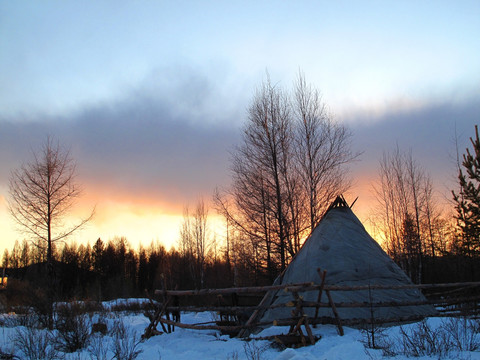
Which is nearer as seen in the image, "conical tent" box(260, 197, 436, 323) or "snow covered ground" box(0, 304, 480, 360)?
"snow covered ground" box(0, 304, 480, 360)

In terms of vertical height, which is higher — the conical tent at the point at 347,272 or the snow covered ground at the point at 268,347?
the conical tent at the point at 347,272

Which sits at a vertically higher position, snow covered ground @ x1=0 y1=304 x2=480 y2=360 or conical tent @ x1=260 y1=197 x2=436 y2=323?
conical tent @ x1=260 y1=197 x2=436 y2=323

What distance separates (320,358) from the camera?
21.8 ft

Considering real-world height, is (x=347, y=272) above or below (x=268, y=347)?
above

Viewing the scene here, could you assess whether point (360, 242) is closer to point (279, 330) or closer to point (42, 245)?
point (279, 330)

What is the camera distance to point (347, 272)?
35.1 feet

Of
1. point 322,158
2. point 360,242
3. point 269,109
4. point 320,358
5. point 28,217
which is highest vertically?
point 269,109

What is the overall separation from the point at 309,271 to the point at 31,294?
10605mm

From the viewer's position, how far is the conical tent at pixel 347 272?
9.95 meters

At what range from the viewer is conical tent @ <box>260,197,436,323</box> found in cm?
995

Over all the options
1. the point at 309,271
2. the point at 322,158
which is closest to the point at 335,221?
the point at 309,271

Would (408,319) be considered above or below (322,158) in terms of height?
below

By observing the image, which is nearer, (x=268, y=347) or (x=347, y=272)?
(x=268, y=347)

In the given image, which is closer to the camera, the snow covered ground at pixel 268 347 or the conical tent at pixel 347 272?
the snow covered ground at pixel 268 347
